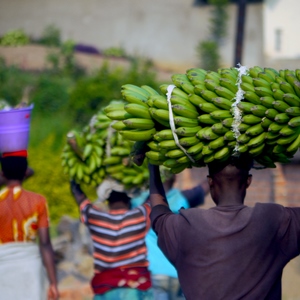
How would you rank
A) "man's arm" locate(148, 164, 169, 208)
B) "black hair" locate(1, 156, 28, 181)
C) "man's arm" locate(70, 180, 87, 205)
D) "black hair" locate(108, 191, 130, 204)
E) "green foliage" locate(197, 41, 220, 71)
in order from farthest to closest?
"green foliage" locate(197, 41, 220, 71), "man's arm" locate(70, 180, 87, 205), "black hair" locate(108, 191, 130, 204), "black hair" locate(1, 156, 28, 181), "man's arm" locate(148, 164, 169, 208)

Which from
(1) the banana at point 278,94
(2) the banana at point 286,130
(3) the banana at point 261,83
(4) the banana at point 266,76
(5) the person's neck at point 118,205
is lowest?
(5) the person's neck at point 118,205

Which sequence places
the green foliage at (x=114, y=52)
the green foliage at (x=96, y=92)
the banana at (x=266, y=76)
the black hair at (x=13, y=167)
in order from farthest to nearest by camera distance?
1. the green foliage at (x=114, y=52)
2. the green foliage at (x=96, y=92)
3. the black hair at (x=13, y=167)
4. the banana at (x=266, y=76)

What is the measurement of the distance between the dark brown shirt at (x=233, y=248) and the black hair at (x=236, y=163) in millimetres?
193

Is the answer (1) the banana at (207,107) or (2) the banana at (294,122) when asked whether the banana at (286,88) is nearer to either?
(2) the banana at (294,122)

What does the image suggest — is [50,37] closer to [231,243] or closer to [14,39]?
[14,39]

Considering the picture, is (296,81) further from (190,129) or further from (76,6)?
(76,6)

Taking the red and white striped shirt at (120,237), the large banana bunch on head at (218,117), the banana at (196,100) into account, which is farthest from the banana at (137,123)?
the red and white striped shirt at (120,237)

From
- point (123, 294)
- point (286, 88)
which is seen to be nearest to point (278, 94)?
point (286, 88)

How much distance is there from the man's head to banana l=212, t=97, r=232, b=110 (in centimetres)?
27

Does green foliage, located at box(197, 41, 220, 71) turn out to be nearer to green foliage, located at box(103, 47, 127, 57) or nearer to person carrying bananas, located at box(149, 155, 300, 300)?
green foliage, located at box(103, 47, 127, 57)

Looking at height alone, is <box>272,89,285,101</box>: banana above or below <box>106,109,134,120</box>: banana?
above

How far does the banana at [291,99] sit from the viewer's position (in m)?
3.04

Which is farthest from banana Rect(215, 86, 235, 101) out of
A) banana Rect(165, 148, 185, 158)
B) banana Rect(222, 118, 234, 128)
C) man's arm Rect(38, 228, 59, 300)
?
man's arm Rect(38, 228, 59, 300)

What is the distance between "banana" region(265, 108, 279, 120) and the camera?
3.05 metres
